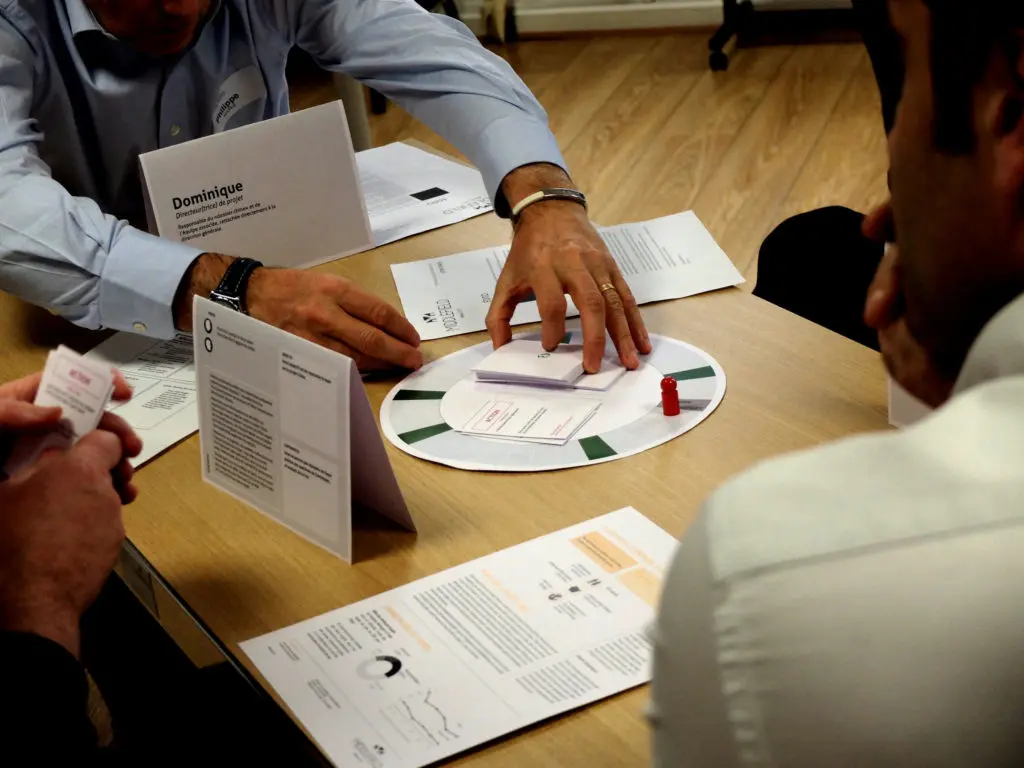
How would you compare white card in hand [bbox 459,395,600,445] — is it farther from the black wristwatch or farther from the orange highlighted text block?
the black wristwatch

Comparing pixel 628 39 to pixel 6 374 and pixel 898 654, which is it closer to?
pixel 6 374

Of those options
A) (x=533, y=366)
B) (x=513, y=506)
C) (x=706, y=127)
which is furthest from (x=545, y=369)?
(x=706, y=127)

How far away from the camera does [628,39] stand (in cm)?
521

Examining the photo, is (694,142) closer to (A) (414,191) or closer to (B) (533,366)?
(A) (414,191)

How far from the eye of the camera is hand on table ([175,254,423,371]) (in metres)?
1.36

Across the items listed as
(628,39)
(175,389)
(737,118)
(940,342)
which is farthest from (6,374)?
(628,39)

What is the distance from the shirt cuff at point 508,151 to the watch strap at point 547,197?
2.9 inches

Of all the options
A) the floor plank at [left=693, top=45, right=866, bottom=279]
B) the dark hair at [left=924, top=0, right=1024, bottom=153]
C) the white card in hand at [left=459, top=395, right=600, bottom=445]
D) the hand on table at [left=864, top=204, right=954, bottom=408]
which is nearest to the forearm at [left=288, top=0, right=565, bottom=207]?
the white card in hand at [left=459, top=395, right=600, bottom=445]

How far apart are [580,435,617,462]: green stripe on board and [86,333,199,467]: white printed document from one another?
444 millimetres

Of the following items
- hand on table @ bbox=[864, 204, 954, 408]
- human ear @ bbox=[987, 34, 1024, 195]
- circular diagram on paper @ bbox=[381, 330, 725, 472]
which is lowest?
circular diagram on paper @ bbox=[381, 330, 725, 472]

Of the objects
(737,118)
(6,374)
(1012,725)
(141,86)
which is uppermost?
(1012,725)

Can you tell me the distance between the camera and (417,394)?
135 cm

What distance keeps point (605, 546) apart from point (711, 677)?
639 millimetres

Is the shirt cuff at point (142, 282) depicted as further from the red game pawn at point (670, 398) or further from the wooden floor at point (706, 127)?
the wooden floor at point (706, 127)
